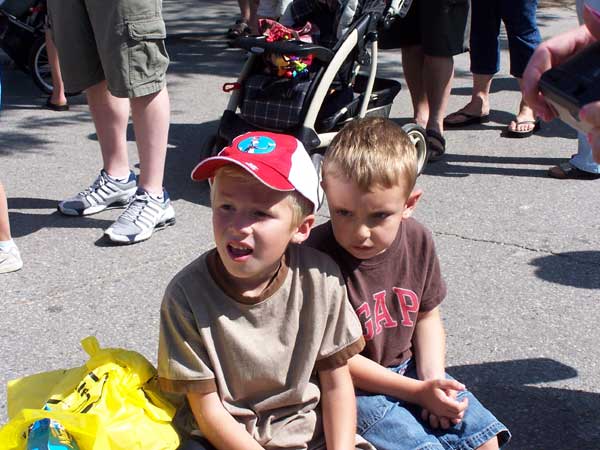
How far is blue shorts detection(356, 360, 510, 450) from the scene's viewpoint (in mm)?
2424

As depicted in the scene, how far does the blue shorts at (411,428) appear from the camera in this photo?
242 centimetres

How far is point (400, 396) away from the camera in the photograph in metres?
2.49

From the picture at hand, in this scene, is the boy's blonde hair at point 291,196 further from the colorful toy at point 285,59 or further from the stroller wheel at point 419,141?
→ the stroller wheel at point 419,141

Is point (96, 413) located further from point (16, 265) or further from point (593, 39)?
point (16, 265)

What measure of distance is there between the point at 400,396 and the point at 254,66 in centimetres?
292

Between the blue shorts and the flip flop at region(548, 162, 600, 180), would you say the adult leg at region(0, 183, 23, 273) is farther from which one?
the flip flop at region(548, 162, 600, 180)

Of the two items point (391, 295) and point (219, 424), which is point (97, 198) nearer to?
point (391, 295)

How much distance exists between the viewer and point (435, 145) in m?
5.71

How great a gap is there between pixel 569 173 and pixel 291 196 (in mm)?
3469

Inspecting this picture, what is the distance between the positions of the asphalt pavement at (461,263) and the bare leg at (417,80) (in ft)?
0.96

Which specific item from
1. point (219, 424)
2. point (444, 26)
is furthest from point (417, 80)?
point (219, 424)

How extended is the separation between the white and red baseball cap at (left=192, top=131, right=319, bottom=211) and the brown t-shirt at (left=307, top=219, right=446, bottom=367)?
254 mm

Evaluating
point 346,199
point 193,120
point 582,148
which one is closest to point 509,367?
point 346,199

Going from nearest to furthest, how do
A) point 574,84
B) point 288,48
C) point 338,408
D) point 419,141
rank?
point 574,84 < point 338,408 < point 288,48 < point 419,141
